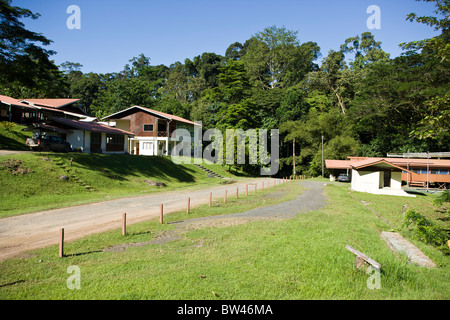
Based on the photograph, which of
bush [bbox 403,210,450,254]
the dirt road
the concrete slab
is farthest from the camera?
bush [bbox 403,210,450,254]

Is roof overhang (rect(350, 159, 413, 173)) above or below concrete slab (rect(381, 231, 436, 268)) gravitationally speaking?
above

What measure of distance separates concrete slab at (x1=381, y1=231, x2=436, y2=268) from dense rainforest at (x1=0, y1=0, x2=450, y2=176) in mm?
4124

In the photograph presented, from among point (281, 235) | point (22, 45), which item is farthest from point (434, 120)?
point (22, 45)

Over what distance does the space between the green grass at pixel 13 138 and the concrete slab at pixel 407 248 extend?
33813 millimetres

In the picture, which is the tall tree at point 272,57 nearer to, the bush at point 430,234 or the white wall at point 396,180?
the white wall at point 396,180

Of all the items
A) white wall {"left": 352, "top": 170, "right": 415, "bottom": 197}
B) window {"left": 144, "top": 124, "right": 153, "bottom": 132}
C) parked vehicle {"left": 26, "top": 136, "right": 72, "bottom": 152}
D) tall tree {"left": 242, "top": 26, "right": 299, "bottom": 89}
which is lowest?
white wall {"left": 352, "top": 170, "right": 415, "bottom": 197}

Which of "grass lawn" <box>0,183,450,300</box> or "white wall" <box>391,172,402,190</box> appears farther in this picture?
"white wall" <box>391,172,402,190</box>

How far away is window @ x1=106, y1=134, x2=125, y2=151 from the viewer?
38.8 meters

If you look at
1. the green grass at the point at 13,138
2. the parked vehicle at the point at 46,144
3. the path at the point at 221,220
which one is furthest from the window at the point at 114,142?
the path at the point at 221,220

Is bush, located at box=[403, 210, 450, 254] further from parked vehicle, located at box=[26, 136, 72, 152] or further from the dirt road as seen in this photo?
parked vehicle, located at box=[26, 136, 72, 152]

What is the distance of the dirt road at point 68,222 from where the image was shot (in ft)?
32.0

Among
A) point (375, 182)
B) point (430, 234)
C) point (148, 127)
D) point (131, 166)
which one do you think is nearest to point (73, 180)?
point (131, 166)

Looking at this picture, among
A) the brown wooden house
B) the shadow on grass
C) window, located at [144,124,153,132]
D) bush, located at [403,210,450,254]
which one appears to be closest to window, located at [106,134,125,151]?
the brown wooden house

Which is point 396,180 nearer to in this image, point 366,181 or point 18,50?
point 366,181
